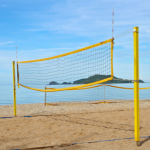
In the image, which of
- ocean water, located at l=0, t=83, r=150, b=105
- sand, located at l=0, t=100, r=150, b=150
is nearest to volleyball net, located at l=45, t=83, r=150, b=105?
ocean water, located at l=0, t=83, r=150, b=105

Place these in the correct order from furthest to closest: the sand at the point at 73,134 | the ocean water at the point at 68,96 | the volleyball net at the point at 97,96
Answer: the ocean water at the point at 68,96, the volleyball net at the point at 97,96, the sand at the point at 73,134

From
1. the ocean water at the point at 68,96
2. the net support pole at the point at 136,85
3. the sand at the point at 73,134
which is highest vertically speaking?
the net support pole at the point at 136,85

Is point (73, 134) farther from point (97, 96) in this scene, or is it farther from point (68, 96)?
point (68, 96)

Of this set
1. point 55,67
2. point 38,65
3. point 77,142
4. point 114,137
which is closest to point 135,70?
point 114,137

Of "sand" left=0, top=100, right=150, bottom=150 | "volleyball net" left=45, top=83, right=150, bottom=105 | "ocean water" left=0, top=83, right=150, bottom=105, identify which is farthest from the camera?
"ocean water" left=0, top=83, right=150, bottom=105

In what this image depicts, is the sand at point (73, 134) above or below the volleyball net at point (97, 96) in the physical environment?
above

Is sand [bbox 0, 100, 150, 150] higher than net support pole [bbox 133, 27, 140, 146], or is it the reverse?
net support pole [bbox 133, 27, 140, 146]

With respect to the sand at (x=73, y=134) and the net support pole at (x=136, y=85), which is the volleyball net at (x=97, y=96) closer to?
the sand at (x=73, y=134)

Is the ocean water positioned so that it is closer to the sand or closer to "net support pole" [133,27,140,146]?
the sand

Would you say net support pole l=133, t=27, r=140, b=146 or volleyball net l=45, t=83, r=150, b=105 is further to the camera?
volleyball net l=45, t=83, r=150, b=105

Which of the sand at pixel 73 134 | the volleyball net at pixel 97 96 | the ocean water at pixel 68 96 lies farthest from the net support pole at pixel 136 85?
the ocean water at pixel 68 96

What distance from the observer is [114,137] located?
436 centimetres

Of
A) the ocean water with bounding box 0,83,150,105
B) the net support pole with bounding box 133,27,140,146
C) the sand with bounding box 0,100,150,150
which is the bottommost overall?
the ocean water with bounding box 0,83,150,105

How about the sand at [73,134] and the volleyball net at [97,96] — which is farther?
the volleyball net at [97,96]
